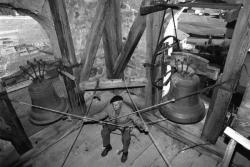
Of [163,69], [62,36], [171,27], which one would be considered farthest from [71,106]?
[171,27]

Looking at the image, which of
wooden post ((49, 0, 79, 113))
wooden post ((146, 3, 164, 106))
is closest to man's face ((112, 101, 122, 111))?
wooden post ((146, 3, 164, 106))

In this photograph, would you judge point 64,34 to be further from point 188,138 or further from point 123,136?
point 188,138

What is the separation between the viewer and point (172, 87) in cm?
239

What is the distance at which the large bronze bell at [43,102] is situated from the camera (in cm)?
229

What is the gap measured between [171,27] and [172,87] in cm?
161

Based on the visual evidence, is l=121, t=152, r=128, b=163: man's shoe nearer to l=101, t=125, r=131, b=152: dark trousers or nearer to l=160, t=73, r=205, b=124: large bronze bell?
l=101, t=125, r=131, b=152: dark trousers

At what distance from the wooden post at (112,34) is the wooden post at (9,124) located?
86.4 inches

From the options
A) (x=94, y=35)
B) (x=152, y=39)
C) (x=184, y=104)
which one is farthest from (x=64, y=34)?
(x=184, y=104)

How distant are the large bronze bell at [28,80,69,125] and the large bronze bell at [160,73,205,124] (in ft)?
5.24

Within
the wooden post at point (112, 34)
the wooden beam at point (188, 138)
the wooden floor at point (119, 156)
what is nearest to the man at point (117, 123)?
the wooden floor at point (119, 156)

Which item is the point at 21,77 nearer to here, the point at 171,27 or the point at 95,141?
the point at 95,141

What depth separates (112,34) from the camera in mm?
3625

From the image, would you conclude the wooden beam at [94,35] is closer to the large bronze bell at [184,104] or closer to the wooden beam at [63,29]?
the wooden beam at [63,29]

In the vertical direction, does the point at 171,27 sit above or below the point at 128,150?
above
